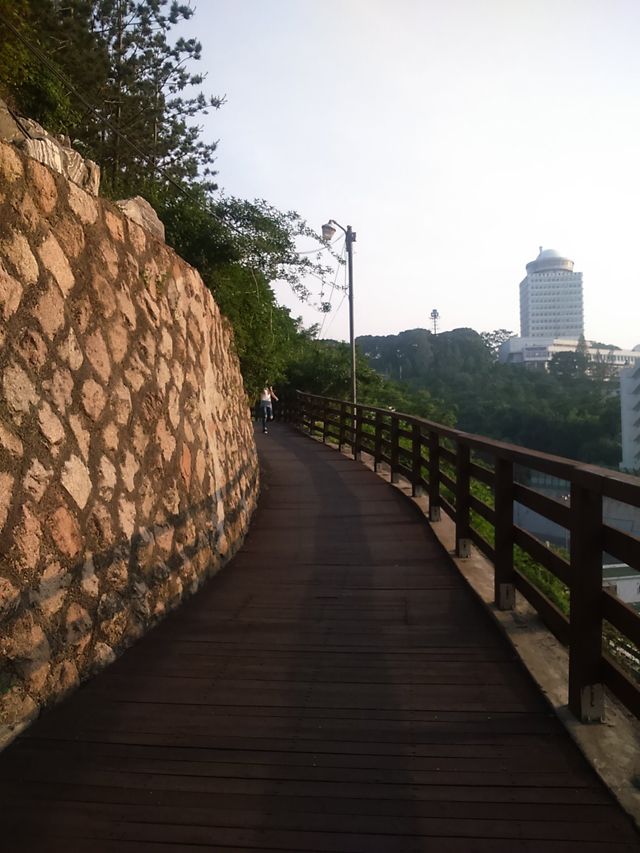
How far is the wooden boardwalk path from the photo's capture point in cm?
220

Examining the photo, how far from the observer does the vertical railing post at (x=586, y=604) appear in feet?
8.64

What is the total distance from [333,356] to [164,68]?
14.5 m

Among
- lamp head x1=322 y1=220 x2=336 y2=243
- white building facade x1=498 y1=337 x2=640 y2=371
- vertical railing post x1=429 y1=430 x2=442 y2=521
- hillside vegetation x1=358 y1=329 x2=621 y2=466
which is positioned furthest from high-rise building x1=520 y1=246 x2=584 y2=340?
vertical railing post x1=429 y1=430 x2=442 y2=521

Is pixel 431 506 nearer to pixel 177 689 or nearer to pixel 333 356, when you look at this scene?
pixel 177 689

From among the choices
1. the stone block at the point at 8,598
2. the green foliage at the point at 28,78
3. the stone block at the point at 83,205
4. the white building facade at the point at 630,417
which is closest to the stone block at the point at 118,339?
the stone block at the point at 83,205

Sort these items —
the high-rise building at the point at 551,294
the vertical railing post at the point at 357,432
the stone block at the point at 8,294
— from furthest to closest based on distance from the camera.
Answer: the high-rise building at the point at 551,294, the vertical railing post at the point at 357,432, the stone block at the point at 8,294

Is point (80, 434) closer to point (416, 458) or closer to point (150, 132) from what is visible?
point (416, 458)

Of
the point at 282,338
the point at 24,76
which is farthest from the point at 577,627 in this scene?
the point at 282,338

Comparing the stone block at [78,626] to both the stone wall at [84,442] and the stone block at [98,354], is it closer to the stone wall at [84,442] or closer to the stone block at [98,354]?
the stone wall at [84,442]

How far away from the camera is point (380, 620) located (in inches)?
169

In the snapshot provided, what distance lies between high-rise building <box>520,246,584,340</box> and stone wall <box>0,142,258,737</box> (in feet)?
557

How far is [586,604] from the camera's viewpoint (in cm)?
270

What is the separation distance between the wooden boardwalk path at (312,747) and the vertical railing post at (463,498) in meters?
0.78

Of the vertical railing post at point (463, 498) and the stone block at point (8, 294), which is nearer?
the stone block at point (8, 294)
